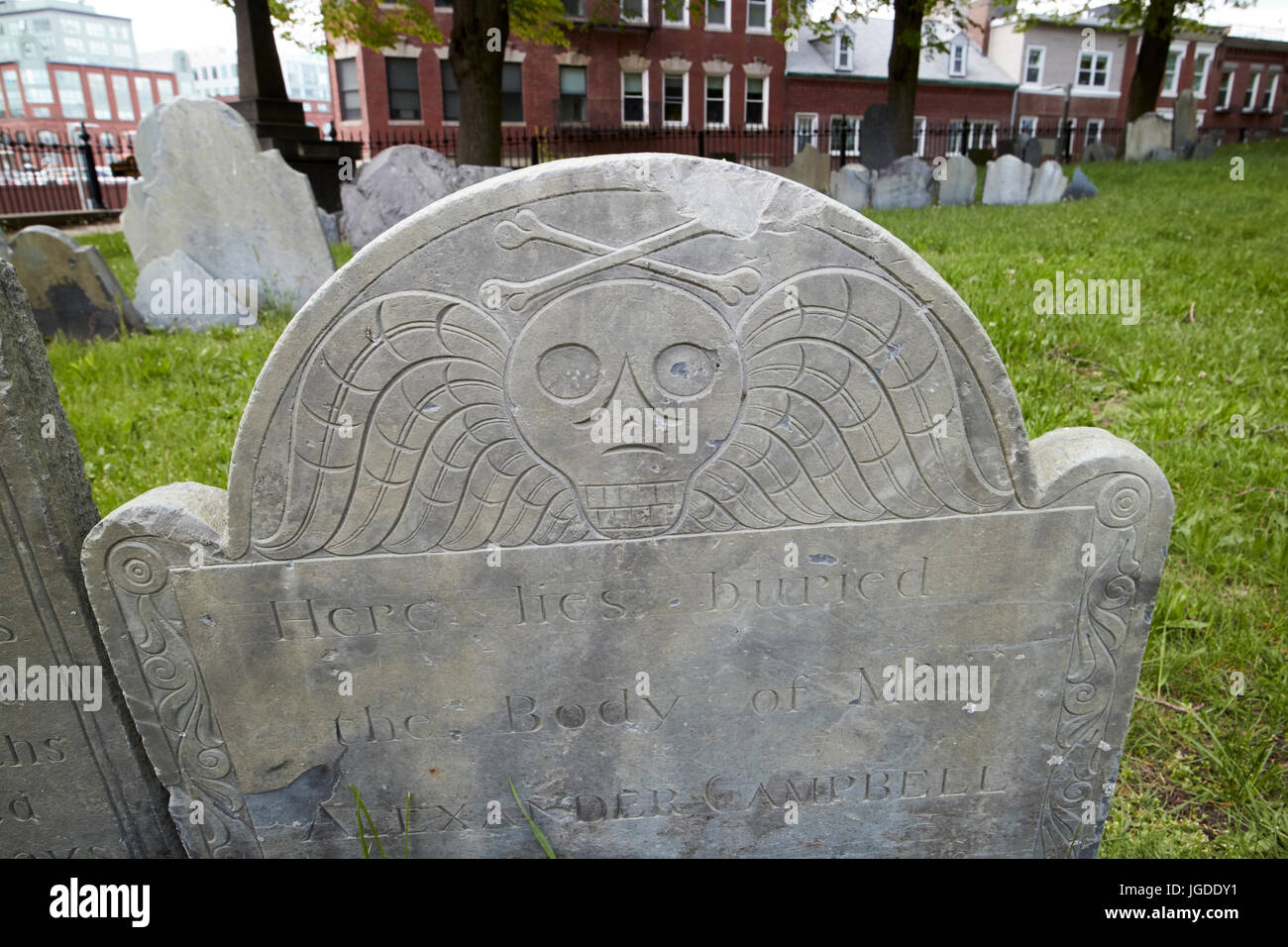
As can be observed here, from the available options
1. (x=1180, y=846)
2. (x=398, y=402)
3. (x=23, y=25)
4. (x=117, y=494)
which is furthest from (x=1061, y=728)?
(x=23, y=25)

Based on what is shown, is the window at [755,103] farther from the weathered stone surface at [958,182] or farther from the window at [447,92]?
the weathered stone surface at [958,182]

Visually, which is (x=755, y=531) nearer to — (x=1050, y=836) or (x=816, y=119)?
(x=1050, y=836)

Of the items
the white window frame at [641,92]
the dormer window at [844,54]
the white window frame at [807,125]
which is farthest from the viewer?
the dormer window at [844,54]

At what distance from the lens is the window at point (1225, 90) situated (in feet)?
127

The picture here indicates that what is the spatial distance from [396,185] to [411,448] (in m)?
8.79

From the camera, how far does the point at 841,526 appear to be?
A: 1.85 m

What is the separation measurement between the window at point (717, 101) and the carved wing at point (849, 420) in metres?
28.6

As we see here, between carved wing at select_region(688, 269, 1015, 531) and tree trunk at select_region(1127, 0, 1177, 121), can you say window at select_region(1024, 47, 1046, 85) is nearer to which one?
tree trunk at select_region(1127, 0, 1177, 121)

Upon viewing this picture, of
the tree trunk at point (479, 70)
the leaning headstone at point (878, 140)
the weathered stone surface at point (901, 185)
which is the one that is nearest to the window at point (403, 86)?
the tree trunk at point (479, 70)

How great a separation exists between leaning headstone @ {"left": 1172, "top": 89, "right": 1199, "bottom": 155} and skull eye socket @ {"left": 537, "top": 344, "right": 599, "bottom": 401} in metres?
21.7

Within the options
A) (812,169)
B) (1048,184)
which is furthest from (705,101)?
(1048,184)

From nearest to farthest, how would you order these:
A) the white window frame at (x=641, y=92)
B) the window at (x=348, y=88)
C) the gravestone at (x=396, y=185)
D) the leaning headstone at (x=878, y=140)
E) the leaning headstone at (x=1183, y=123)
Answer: the gravestone at (x=396, y=185), the leaning headstone at (x=878, y=140), the leaning headstone at (x=1183, y=123), the window at (x=348, y=88), the white window frame at (x=641, y=92)

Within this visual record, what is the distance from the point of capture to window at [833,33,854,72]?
29.3 m

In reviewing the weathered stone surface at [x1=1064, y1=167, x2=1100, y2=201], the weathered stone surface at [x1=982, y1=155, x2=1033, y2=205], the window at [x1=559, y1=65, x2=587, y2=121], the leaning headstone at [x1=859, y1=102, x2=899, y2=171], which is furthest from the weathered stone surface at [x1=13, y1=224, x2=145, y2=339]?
the window at [x1=559, y1=65, x2=587, y2=121]
